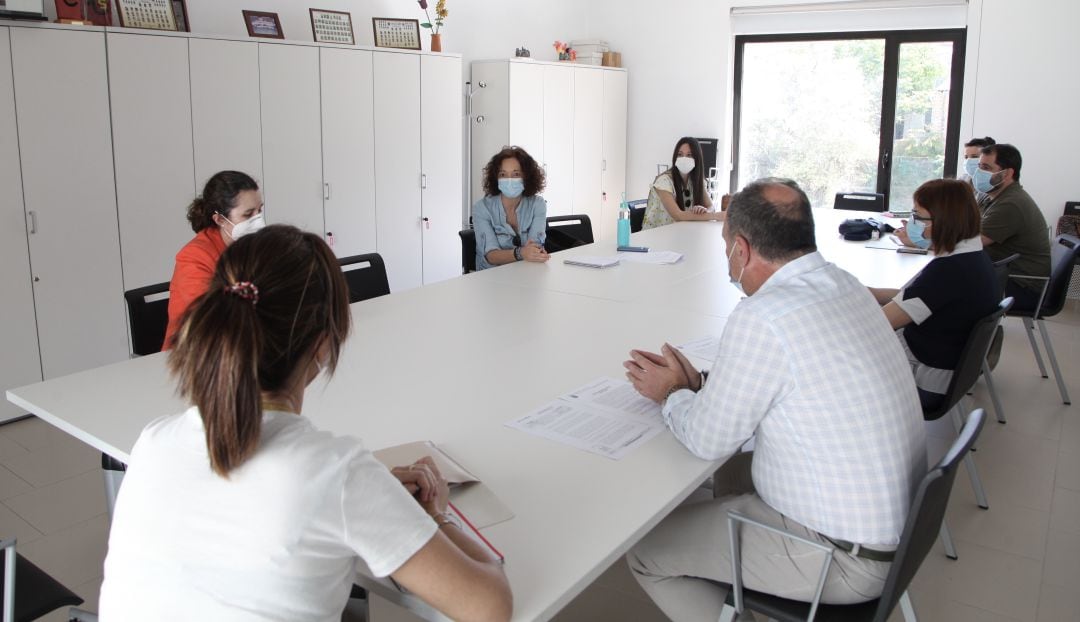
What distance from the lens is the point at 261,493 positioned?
1131mm

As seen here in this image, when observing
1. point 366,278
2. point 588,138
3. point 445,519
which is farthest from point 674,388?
point 588,138

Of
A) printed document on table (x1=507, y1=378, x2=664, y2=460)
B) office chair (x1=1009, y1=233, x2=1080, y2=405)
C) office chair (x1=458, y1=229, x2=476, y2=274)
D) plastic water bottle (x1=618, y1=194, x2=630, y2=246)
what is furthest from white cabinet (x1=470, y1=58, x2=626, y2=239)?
printed document on table (x1=507, y1=378, x2=664, y2=460)

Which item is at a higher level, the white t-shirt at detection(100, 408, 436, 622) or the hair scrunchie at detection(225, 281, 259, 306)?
the hair scrunchie at detection(225, 281, 259, 306)

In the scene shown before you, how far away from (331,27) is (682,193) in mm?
2629

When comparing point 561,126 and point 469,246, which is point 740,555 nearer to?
point 469,246

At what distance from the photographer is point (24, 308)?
14.2 feet

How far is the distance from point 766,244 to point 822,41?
6.47 m

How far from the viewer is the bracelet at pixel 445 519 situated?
143 cm

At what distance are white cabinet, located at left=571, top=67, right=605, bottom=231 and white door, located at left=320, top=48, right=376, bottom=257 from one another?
2.56m

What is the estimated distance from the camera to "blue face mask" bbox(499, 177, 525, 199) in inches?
177

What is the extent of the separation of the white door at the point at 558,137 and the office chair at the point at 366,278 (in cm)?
415

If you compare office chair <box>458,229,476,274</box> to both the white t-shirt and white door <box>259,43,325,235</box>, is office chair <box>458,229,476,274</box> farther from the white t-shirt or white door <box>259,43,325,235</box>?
the white t-shirt

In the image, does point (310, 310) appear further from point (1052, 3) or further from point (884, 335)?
point (1052, 3)

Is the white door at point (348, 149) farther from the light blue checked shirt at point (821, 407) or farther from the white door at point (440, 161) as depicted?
the light blue checked shirt at point (821, 407)
